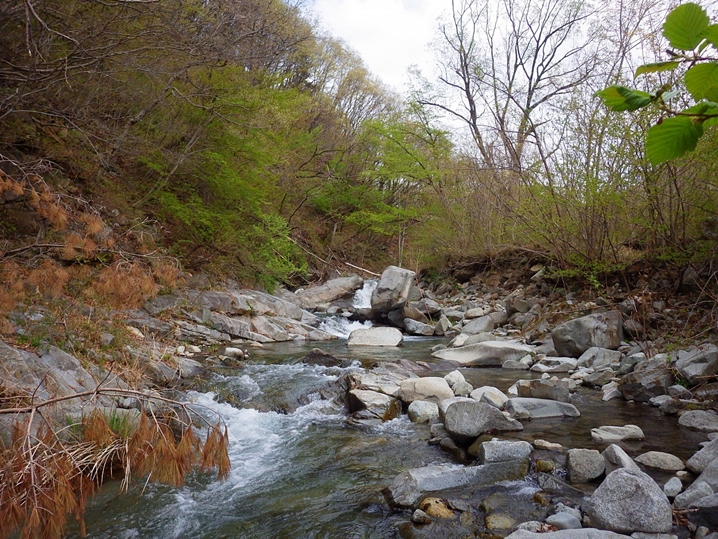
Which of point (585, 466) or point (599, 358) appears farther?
point (599, 358)

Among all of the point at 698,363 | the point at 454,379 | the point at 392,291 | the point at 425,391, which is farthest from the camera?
the point at 392,291

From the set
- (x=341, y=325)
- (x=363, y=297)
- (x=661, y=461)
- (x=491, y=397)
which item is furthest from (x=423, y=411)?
(x=363, y=297)

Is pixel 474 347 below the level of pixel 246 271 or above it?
below

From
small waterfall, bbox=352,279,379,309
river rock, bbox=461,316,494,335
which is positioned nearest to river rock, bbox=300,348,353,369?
river rock, bbox=461,316,494,335

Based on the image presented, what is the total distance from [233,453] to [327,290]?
526 inches

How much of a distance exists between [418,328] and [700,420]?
8.21 m

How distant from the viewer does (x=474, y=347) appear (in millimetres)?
9203

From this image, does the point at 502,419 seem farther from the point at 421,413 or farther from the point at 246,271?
the point at 246,271

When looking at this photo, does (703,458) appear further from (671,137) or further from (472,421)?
(671,137)

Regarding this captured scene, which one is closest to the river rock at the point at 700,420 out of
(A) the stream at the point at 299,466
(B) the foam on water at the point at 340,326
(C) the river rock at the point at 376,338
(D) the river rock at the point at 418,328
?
(A) the stream at the point at 299,466

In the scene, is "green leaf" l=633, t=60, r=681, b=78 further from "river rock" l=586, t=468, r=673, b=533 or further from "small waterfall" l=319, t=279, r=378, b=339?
"small waterfall" l=319, t=279, r=378, b=339

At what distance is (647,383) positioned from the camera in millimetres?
6176

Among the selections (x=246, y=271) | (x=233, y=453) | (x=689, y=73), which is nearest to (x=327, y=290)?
(x=246, y=271)

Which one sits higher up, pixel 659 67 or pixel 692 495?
pixel 659 67
